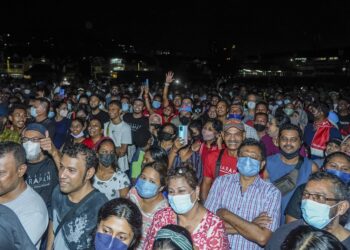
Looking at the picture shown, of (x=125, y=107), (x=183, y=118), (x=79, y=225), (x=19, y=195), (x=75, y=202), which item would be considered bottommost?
(x=79, y=225)

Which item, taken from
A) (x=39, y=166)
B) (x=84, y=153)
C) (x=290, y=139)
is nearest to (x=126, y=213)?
(x=84, y=153)

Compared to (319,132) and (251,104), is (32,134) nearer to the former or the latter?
(319,132)

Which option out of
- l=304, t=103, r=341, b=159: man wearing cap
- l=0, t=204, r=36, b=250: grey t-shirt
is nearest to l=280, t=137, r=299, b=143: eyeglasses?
l=304, t=103, r=341, b=159: man wearing cap

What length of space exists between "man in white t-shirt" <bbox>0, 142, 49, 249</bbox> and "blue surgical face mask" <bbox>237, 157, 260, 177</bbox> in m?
1.95

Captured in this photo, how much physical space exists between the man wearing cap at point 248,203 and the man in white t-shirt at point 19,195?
160 cm

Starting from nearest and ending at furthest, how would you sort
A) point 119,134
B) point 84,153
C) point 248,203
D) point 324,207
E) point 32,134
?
point 324,207 → point 84,153 → point 248,203 → point 32,134 → point 119,134

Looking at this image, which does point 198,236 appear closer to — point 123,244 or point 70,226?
point 123,244

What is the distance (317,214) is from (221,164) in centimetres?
201

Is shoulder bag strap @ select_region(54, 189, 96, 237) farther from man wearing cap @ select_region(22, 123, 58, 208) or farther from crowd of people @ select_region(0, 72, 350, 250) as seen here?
man wearing cap @ select_region(22, 123, 58, 208)

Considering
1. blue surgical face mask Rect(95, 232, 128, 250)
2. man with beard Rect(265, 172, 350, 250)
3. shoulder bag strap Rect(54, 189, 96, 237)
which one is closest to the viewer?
blue surgical face mask Rect(95, 232, 128, 250)

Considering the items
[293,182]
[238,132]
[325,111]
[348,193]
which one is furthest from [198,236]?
[325,111]

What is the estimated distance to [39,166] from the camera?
4.66 meters

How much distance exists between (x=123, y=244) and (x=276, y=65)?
269ft

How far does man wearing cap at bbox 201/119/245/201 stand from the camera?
514 centimetres
